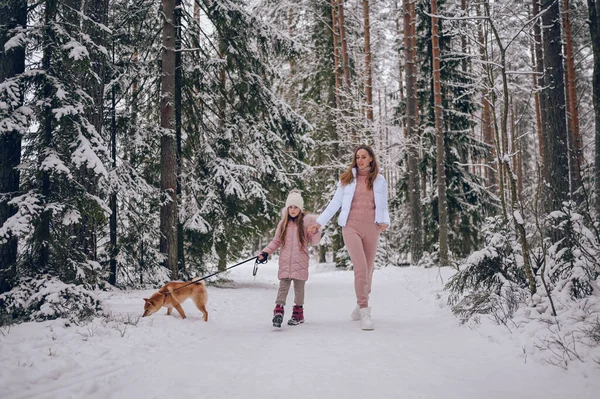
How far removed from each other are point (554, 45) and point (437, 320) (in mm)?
6900


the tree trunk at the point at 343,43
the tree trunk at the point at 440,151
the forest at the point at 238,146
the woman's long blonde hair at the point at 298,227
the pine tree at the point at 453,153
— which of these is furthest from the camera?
the tree trunk at the point at 343,43

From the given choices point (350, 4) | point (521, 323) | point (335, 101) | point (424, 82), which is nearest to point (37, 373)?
point (521, 323)

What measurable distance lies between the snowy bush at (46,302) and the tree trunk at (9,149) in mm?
346

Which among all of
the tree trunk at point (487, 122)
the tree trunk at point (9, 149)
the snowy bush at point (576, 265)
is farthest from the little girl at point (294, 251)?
the tree trunk at point (9, 149)

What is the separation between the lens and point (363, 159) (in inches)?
222

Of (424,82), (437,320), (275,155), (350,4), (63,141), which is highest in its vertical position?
(350,4)

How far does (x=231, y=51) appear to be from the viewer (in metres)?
10.2

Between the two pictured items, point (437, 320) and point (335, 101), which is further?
point (335, 101)

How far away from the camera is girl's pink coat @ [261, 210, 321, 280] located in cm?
561

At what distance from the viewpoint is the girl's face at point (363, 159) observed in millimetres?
5633

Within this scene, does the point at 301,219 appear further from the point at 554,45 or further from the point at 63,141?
the point at 554,45

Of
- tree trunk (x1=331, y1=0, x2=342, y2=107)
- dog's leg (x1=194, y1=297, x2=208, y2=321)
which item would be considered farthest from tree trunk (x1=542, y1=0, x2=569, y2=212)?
tree trunk (x1=331, y1=0, x2=342, y2=107)

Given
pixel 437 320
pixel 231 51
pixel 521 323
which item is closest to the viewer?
pixel 521 323

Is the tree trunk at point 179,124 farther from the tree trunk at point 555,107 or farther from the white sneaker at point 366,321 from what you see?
the tree trunk at point 555,107
